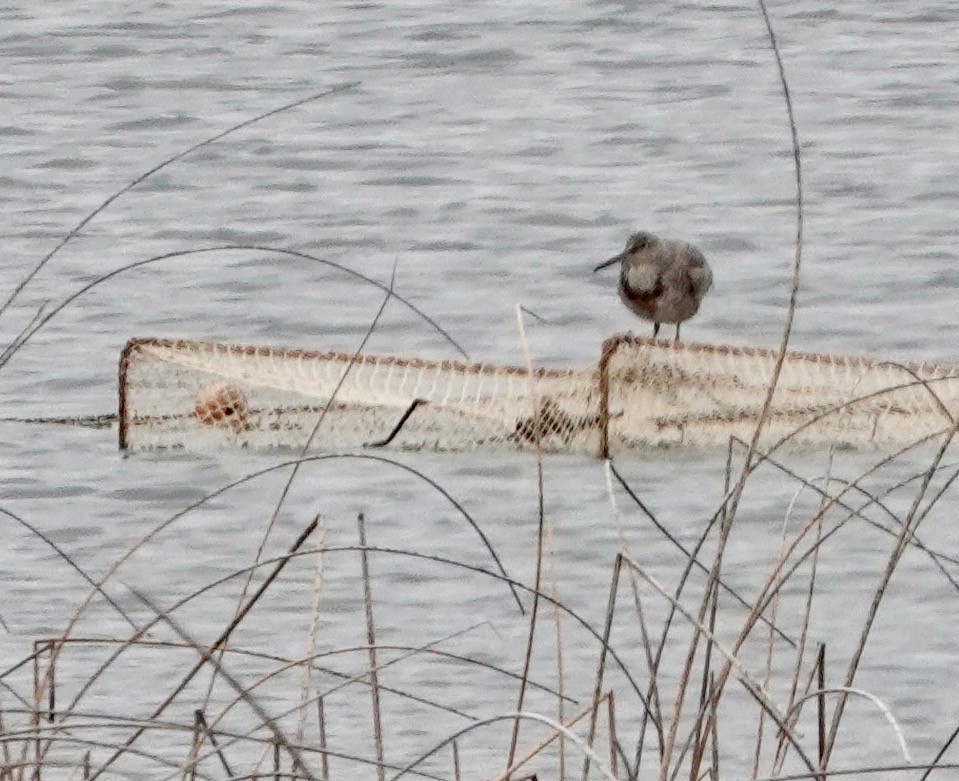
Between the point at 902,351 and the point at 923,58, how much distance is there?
15.7ft

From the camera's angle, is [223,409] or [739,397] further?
[223,409]

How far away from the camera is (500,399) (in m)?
7.17

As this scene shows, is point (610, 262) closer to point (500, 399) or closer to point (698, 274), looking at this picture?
point (698, 274)

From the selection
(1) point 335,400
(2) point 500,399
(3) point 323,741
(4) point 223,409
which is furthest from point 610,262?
(3) point 323,741

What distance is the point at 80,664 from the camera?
225 inches

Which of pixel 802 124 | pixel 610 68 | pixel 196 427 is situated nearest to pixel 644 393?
pixel 196 427

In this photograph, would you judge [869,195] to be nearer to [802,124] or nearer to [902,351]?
[802,124]

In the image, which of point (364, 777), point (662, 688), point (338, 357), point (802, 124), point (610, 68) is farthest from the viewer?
point (610, 68)

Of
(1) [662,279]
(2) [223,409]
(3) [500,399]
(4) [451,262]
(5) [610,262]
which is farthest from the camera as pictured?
(4) [451,262]

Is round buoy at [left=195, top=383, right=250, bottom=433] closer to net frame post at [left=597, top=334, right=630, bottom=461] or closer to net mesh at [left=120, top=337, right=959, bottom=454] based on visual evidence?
net mesh at [left=120, top=337, right=959, bottom=454]

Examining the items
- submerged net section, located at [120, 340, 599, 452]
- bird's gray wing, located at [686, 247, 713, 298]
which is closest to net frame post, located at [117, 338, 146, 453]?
submerged net section, located at [120, 340, 599, 452]

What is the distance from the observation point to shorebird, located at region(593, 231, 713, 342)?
862cm

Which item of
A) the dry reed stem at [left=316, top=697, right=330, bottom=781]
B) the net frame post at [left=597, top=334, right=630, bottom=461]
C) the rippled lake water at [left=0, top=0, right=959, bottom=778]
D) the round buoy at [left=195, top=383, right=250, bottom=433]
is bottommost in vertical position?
the rippled lake water at [left=0, top=0, right=959, bottom=778]

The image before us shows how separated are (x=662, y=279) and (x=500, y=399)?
162 cm
